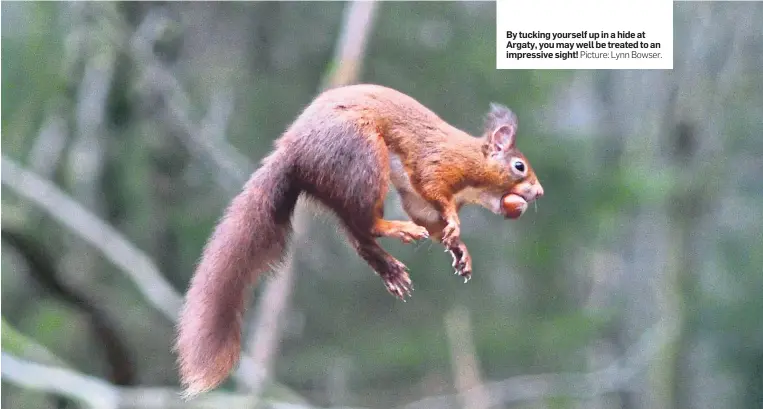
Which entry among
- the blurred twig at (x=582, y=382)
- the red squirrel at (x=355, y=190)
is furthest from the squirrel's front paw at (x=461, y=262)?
the blurred twig at (x=582, y=382)

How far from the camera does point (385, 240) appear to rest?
12.5 ft

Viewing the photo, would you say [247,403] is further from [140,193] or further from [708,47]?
[708,47]

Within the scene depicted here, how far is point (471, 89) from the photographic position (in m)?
3.38

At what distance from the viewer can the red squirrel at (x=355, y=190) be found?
1105mm

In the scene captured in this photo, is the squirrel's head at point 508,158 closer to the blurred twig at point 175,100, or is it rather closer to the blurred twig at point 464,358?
the blurred twig at point 175,100

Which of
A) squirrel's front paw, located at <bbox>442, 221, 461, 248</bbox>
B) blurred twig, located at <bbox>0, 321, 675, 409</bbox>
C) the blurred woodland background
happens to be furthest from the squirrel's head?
blurred twig, located at <bbox>0, 321, 675, 409</bbox>

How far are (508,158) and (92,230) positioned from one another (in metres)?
2.78

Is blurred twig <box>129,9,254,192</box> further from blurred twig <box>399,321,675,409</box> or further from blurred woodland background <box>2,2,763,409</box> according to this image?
blurred twig <box>399,321,675,409</box>

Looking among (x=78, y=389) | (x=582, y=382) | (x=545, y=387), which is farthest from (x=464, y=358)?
(x=78, y=389)

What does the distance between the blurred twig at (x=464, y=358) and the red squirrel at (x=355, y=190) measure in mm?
2576

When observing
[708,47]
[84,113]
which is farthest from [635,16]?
[708,47]

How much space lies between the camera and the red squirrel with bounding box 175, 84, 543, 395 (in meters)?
1.11

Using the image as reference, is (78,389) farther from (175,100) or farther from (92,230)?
(175,100)

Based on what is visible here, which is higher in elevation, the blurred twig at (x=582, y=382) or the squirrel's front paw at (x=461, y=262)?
the squirrel's front paw at (x=461, y=262)
